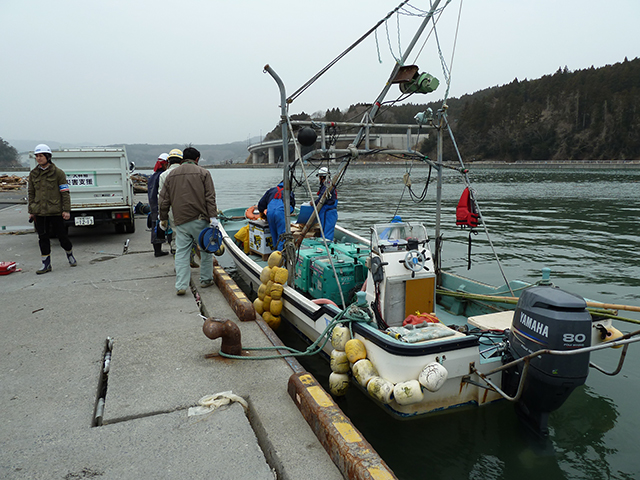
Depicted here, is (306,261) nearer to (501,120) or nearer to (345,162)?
(345,162)

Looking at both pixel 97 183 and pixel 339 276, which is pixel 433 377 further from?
pixel 97 183

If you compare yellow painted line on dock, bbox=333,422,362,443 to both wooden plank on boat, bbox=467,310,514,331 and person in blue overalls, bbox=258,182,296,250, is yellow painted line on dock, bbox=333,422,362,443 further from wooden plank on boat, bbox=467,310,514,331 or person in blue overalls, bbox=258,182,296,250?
person in blue overalls, bbox=258,182,296,250

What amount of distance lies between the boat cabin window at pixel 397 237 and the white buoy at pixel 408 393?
5.57 ft

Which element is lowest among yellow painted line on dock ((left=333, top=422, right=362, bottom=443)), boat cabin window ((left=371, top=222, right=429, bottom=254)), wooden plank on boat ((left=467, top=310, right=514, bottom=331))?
wooden plank on boat ((left=467, top=310, right=514, bottom=331))

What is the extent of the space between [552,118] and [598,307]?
11020 cm

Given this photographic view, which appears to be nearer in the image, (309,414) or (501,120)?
(309,414)

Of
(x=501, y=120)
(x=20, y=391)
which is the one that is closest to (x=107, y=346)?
(x=20, y=391)

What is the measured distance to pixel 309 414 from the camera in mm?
3088

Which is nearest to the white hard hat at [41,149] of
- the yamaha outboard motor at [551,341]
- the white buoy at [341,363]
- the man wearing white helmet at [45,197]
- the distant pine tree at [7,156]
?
the man wearing white helmet at [45,197]

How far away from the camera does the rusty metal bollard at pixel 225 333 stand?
3.93 meters

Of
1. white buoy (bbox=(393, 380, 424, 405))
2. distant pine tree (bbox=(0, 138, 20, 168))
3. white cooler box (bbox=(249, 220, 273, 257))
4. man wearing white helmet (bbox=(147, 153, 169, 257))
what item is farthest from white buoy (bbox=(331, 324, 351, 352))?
distant pine tree (bbox=(0, 138, 20, 168))

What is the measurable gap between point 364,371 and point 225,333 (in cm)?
134

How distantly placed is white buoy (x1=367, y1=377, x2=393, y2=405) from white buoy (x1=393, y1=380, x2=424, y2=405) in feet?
0.20

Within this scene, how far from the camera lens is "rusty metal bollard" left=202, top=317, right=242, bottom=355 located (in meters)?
3.93
